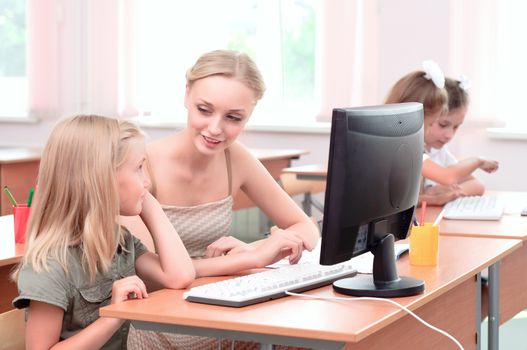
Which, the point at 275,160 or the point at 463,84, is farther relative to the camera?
the point at 275,160

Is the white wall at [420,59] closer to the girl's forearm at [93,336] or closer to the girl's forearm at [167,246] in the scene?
the girl's forearm at [167,246]

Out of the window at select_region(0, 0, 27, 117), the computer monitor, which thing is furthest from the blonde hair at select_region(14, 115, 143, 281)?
the window at select_region(0, 0, 27, 117)

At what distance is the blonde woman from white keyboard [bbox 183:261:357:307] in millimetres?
134

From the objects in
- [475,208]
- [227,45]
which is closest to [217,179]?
[475,208]

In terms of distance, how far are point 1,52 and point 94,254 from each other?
21.0ft

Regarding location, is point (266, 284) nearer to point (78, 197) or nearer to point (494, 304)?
point (78, 197)

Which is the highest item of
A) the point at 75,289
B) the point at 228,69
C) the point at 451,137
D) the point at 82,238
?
the point at 228,69

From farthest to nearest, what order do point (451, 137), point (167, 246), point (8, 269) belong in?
point (451, 137) → point (8, 269) → point (167, 246)

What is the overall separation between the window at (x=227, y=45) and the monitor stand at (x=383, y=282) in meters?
5.02

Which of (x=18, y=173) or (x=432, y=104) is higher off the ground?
(x=432, y=104)

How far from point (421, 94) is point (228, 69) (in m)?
1.39

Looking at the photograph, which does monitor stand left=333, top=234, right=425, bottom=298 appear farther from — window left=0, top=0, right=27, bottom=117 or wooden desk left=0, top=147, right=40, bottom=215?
window left=0, top=0, right=27, bottom=117

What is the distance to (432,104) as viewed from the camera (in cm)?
368

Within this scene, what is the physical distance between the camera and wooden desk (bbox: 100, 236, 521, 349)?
164 centimetres
